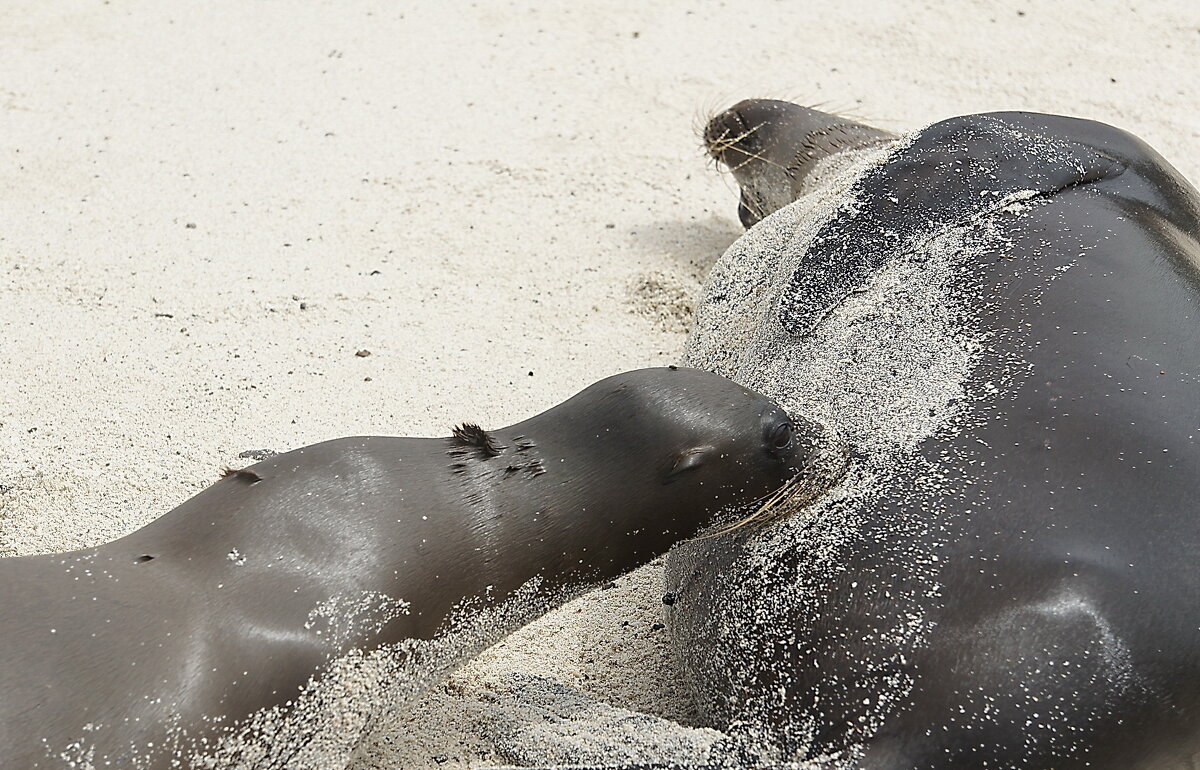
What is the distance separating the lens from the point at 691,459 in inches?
76.5

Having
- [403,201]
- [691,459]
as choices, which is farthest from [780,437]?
[403,201]

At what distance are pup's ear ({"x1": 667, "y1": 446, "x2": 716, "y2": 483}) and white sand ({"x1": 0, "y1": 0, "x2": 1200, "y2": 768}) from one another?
0.55m

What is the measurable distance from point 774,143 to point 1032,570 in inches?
90.6

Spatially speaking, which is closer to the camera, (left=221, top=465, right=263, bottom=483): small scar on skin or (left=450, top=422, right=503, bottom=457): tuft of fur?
(left=221, top=465, right=263, bottom=483): small scar on skin

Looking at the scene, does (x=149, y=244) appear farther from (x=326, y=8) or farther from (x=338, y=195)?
(x=326, y=8)

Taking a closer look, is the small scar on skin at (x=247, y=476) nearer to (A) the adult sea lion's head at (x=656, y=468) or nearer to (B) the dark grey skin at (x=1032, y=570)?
(A) the adult sea lion's head at (x=656, y=468)

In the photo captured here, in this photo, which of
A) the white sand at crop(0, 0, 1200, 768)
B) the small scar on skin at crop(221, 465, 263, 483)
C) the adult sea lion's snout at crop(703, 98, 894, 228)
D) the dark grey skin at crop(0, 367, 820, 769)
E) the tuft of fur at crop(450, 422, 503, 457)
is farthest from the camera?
the adult sea lion's snout at crop(703, 98, 894, 228)

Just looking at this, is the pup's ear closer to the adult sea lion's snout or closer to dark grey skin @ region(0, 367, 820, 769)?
dark grey skin @ region(0, 367, 820, 769)

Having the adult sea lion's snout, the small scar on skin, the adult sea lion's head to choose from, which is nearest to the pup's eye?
the adult sea lion's head

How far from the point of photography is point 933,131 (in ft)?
8.93

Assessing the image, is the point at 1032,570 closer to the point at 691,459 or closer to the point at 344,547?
the point at 691,459

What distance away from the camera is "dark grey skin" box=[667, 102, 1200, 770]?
1709 mm

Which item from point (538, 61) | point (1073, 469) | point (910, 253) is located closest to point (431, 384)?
point (910, 253)

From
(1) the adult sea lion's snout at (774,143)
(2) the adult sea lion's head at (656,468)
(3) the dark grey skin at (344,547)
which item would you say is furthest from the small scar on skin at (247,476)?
(1) the adult sea lion's snout at (774,143)
